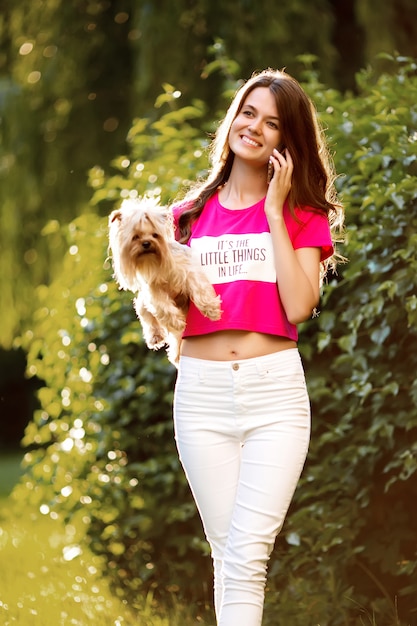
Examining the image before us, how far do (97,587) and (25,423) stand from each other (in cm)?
1093

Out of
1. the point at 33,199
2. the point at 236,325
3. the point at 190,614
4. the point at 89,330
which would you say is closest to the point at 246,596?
the point at 236,325

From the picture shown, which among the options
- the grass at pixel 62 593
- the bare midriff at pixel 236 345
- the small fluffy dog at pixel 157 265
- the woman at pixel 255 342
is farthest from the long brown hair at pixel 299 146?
the grass at pixel 62 593

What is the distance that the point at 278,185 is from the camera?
10.9ft

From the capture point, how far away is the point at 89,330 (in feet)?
17.3

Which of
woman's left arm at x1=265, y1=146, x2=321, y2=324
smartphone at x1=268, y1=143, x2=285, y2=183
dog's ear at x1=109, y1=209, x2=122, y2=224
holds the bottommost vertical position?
woman's left arm at x1=265, y1=146, x2=321, y2=324

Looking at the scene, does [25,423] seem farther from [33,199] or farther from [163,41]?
[163,41]

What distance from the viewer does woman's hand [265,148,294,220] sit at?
3287 mm

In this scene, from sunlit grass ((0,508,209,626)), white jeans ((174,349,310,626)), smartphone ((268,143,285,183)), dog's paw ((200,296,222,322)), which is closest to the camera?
white jeans ((174,349,310,626))

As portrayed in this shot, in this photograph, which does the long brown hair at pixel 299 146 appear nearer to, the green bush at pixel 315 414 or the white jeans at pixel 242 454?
the white jeans at pixel 242 454

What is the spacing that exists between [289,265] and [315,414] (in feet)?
4.65

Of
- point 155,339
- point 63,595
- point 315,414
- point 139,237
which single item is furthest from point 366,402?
point 63,595

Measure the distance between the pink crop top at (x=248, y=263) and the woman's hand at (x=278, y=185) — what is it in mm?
69

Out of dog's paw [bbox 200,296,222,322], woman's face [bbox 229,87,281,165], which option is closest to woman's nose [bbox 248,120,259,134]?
woman's face [bbox 229,87,281,165]

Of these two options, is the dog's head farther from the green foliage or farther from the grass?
the grass
